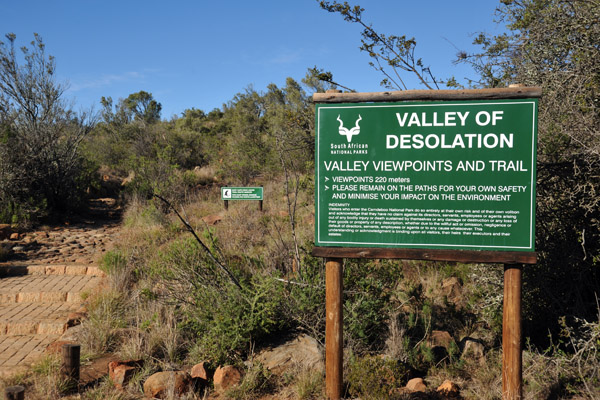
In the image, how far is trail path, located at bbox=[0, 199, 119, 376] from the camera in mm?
6000

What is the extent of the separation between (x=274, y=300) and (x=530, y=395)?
8.08 feet

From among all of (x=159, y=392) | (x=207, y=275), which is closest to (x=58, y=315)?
(x=207, y=275)

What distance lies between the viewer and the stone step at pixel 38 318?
6309mm

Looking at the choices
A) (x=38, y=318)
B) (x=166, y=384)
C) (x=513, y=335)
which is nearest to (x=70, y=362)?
(x=166, y=384)

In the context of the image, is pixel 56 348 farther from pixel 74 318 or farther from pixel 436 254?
pixel 436 254

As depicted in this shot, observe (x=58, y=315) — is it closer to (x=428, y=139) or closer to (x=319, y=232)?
(x=319, y=232)

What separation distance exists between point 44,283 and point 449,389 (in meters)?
7.07

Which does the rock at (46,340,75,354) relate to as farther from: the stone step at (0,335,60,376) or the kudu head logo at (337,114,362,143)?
the kudu head logo at (337,114,362,143)

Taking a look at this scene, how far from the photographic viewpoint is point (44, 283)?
8.15 m

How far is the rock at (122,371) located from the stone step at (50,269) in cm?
460

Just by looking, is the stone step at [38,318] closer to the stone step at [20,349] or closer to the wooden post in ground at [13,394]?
the stone step at [20,349]

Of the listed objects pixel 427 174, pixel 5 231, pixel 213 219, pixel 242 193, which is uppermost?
pixel 427 174

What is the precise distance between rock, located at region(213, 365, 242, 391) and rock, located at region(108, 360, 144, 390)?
33.3 inches

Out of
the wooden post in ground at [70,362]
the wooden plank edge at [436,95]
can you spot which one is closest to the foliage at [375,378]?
the wooden plank edge at [436,95]
